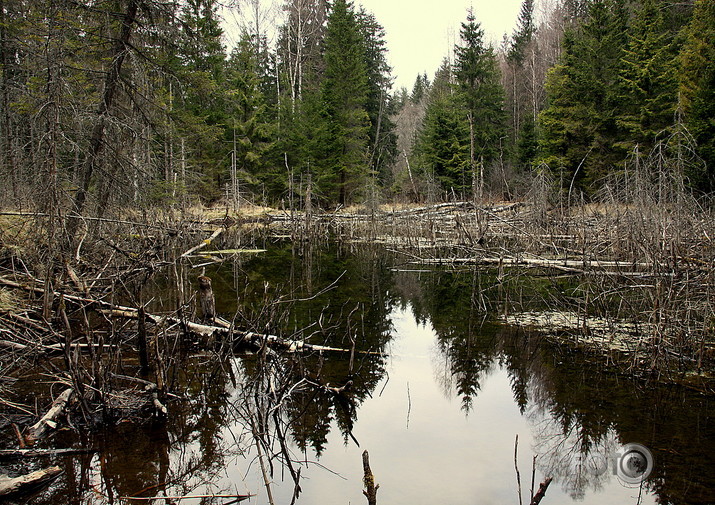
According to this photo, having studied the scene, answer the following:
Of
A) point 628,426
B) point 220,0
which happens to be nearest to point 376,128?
point 220,0

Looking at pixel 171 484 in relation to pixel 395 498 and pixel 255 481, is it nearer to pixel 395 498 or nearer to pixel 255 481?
pixel 255 481

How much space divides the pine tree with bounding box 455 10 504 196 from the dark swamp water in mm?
26392

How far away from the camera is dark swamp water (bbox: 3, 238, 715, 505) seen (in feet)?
11.6

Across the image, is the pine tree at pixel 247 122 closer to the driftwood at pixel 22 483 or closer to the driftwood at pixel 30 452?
the driftwood at pixel 30 452

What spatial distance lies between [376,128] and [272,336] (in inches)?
1249

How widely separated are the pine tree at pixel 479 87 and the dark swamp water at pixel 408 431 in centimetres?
2639

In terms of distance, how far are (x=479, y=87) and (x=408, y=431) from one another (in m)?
30.5

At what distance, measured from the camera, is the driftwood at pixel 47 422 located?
3586 mm

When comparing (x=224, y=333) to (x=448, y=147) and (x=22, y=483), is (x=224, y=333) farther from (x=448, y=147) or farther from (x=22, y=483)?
(x=448, y=147)

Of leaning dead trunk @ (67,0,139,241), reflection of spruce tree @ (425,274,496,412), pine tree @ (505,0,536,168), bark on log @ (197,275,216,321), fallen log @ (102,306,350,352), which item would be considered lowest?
reflection of spruce tree @ (425,274,496,412)

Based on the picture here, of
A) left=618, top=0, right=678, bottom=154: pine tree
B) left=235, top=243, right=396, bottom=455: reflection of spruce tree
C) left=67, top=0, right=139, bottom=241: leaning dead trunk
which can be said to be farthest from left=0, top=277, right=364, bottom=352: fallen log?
left=618, top=0, right=678, bottom=154: pine tree

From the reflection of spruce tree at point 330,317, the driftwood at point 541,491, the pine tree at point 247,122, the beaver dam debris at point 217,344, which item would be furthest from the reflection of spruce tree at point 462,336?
the pine tree at point 247,122

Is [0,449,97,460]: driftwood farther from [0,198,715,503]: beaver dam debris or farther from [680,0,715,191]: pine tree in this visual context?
[680,0,715,191]: pine tree

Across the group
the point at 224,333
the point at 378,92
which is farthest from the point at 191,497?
the point at 378,92
